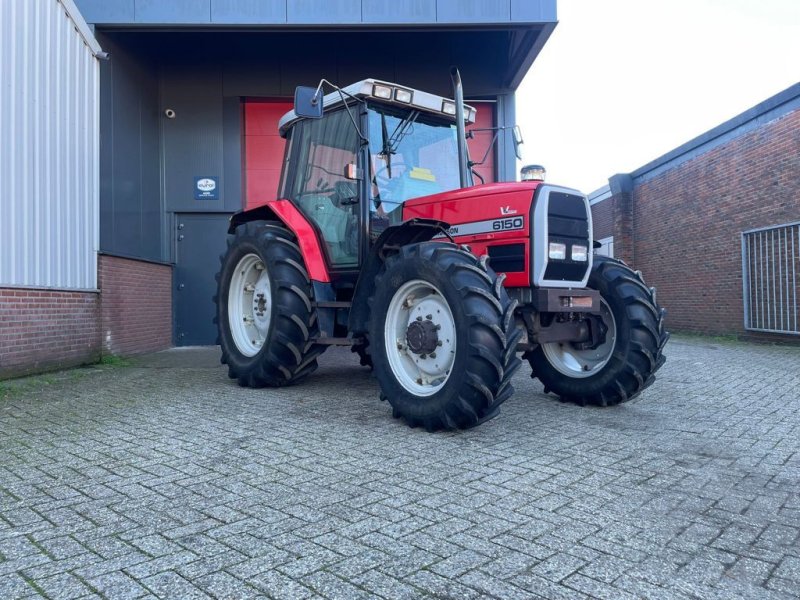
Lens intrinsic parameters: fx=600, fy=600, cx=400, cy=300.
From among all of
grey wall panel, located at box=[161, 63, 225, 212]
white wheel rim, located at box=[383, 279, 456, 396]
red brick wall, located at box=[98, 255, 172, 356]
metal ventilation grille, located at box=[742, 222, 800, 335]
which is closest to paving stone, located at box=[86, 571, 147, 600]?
white wheel rim, located at box=[383, 279, 456, 396]

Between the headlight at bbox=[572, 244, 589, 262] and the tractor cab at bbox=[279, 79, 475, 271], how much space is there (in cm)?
136

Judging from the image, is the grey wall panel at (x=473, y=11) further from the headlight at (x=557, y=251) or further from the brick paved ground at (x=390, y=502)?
the brick paved ground at (x=390, y=502)

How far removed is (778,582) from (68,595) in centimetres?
238

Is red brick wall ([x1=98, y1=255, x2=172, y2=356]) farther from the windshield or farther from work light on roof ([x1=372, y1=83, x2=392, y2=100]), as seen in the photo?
work light on roof ([x1=372, y1=83, x2=392, y2=100])

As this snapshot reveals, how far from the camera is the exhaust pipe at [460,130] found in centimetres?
485

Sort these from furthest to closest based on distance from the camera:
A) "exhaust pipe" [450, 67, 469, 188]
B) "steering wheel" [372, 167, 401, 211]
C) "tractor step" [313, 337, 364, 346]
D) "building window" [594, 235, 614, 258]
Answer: "building window" [594, 235, 614, 258]
"steering wheel" [372, 167, 401, 211]
"tractor step" [313, 337, 364, 346]
"exhaust pipe" [450, 67, 469, 188]

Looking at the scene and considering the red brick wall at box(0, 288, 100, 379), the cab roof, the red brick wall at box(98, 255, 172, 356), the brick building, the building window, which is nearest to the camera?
the cab roof

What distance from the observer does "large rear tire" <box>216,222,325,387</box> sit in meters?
5.47

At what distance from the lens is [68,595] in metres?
1.93

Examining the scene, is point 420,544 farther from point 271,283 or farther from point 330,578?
point 271,283

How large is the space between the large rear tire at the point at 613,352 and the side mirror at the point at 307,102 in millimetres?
2614

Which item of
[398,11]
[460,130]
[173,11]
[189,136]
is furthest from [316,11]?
[460,130]

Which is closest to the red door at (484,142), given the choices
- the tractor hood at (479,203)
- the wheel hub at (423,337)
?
the tractor hood at (479,203)

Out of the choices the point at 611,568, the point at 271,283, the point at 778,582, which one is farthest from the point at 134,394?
the point at 778,582
